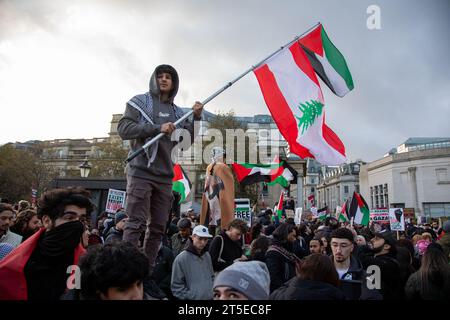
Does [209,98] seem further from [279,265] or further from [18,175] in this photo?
[18,175]

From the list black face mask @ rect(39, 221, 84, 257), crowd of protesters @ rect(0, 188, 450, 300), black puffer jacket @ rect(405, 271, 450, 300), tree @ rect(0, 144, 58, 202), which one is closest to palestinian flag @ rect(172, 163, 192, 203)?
crowd of protesters @ rect(0, 188, 450, 300)

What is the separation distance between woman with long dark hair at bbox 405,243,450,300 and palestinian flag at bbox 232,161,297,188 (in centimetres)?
816

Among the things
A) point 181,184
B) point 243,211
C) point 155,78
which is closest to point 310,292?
point 155,78

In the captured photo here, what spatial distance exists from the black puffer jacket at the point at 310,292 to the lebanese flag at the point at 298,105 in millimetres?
2500

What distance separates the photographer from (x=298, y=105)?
197 inches

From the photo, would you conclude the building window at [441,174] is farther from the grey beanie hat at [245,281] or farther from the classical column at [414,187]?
the grey beanie hat at [245,281]

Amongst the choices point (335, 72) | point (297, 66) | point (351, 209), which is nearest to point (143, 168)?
point (297, 66)

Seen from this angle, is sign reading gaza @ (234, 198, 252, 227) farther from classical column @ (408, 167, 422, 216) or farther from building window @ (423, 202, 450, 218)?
building window @ (423, 202, 450, 218)

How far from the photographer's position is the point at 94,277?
1.82m

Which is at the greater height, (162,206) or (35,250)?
(162,206)

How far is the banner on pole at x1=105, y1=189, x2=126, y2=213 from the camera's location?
30.5ft
